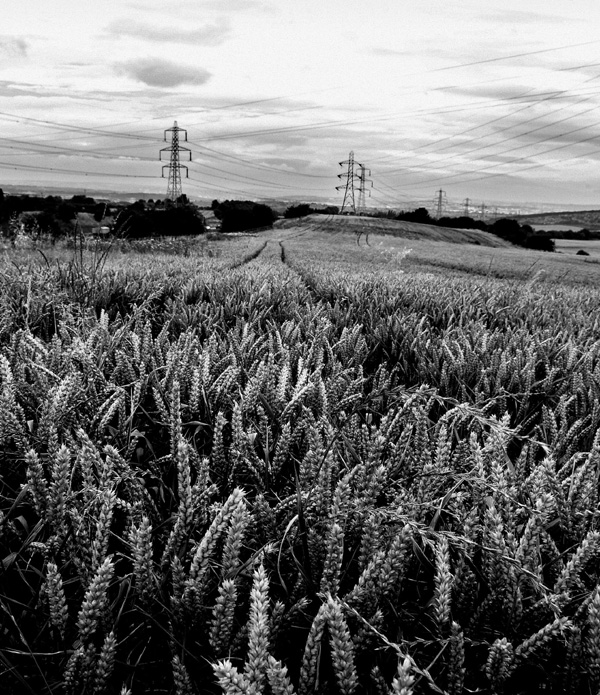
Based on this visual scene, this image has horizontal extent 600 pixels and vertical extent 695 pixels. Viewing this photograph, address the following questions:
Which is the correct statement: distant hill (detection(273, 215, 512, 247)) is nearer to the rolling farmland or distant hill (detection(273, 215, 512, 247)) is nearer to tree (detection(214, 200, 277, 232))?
tree (detection(214, 200, 277, 232))

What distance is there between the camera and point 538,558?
1.20 meters

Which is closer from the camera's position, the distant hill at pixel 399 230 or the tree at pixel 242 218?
the distant hill at pixel 399 230

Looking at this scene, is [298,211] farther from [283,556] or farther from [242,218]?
[283,556]

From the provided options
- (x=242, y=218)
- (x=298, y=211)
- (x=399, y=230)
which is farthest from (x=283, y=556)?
(x=298, y=211)

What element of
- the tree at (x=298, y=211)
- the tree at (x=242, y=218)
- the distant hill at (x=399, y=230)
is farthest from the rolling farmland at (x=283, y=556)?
the tree at (x=298, y=211)

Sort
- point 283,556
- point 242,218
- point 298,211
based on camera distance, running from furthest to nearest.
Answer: point 298,211
point 242,218
point 283,556

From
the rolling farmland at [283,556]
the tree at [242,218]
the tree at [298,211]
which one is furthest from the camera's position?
the tree at [298,211]

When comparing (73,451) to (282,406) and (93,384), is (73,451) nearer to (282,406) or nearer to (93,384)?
(93,384)

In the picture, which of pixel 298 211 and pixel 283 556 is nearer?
pixel 283 556

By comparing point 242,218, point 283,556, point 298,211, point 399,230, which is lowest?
point 283,556

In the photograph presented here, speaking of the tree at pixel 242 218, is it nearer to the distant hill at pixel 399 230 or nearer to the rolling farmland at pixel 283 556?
the distant hill at pixel 399 230

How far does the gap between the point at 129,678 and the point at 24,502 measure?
60 centimetres

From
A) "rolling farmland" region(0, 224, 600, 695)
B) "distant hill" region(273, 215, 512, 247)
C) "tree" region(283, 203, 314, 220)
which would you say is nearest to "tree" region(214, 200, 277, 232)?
"distant hill" region(273, 215, 512, 247)

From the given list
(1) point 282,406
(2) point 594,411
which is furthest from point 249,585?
(2) point 594,411
